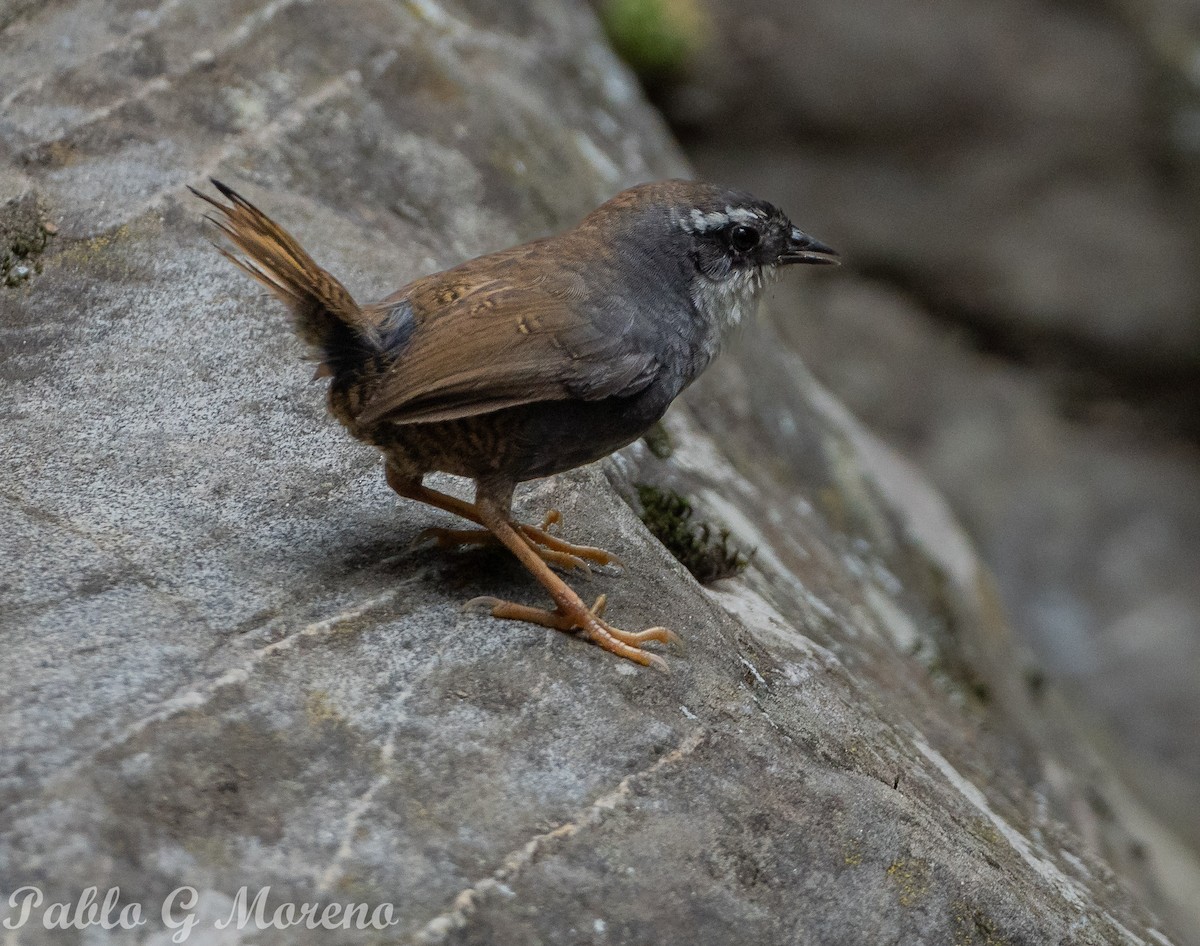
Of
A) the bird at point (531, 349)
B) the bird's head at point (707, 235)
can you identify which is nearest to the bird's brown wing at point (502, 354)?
the bird at point (531, 349)

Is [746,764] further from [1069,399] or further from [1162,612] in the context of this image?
[1069,399]

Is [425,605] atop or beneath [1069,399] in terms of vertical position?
atop

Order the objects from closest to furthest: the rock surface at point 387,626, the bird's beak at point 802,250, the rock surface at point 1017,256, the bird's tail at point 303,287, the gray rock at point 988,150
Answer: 1. the rock surface at point 387,626
2. the bird's tail at point 303,287
3. the bird's beak at point 802,250
4. the rock surface at point 1017,256
5. the gray rock at point 988,150

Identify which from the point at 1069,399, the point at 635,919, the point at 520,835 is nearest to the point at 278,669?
the point at 520,835

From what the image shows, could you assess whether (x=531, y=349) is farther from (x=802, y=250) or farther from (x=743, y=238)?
(x=802, y=250)

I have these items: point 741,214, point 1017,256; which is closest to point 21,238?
point 741,214

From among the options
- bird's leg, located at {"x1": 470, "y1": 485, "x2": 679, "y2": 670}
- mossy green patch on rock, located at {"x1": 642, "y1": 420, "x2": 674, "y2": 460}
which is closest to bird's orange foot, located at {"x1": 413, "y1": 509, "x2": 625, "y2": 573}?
bird's leg, located at {"x1": 470, "y1": 485, "x2": 679, "y2": 670}

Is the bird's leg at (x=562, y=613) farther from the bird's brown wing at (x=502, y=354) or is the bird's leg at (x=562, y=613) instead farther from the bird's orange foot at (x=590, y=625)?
the bird's brown wing at (x=502, y=354)
